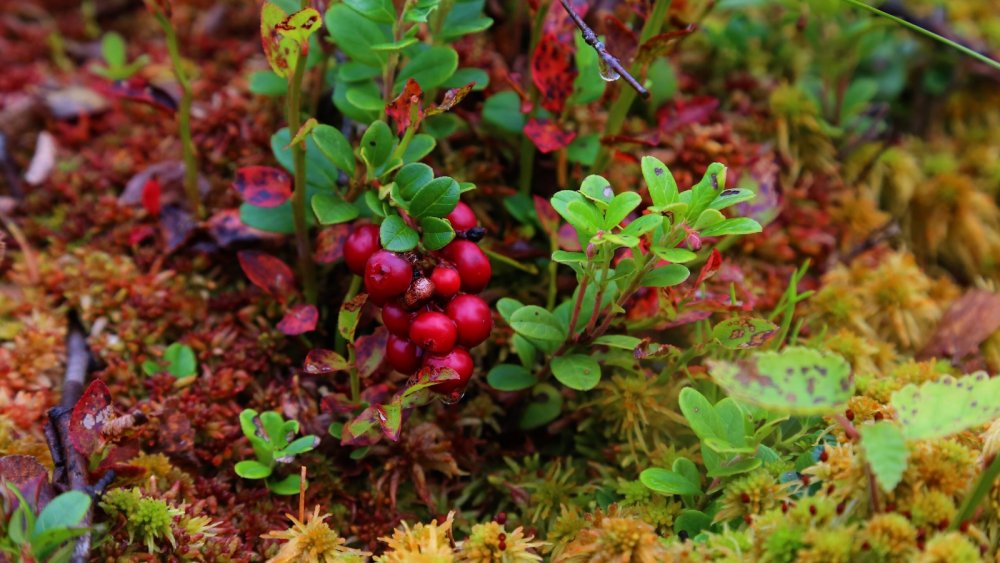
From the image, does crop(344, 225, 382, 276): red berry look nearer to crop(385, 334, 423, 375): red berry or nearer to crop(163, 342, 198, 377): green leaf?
crop(385, 334, 423, 375): red berry

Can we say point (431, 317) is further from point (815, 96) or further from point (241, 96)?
Result: point (815, 96)

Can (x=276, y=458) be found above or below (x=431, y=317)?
below

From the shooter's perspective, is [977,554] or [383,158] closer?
[977,554]

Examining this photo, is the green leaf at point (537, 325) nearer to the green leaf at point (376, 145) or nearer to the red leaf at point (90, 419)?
the green leaf at point (376, 145)

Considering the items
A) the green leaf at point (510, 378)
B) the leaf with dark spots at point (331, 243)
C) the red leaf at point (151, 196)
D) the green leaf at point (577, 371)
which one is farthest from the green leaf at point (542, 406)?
the red leaf at point (151, 196)

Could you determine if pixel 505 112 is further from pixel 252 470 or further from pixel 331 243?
pixel 252 470

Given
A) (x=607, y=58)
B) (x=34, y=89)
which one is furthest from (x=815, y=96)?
(x=34, y=89)

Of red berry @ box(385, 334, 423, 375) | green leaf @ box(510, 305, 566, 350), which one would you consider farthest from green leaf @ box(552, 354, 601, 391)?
red berry @ box(385, 334, 423, 375)
